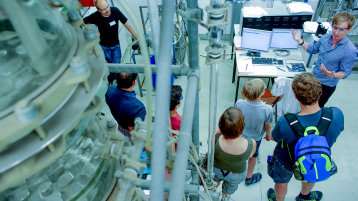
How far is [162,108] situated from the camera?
637 mm

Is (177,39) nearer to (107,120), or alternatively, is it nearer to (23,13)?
(107,120)

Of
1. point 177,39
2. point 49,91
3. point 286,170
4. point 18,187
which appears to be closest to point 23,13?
point 49,91

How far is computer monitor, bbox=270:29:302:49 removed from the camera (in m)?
3.55

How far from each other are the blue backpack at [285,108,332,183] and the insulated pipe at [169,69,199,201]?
1.13 m

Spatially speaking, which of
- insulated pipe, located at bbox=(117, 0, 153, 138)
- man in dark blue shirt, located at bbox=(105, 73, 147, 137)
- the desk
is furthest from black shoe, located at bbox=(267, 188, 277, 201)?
insulated pipe, located at bbox=(117, 0, 153, 138)

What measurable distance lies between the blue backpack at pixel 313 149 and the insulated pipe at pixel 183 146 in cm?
113

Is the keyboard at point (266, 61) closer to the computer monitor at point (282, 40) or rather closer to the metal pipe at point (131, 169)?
the computer monitor at point (282, 40)

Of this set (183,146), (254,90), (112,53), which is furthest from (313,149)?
(112,53)

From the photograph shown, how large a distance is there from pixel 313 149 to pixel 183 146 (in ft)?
4.41

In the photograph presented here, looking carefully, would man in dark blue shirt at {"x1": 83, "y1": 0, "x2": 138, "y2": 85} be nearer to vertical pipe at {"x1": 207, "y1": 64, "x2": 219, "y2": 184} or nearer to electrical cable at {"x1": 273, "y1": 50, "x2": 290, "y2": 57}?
electrical cable at {"x1": 273, "y1": 50, "x2": 290, "y2": 57}

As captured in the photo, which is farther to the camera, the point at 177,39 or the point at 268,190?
the point at 177,39

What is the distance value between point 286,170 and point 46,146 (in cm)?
215

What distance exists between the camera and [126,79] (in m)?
2.22

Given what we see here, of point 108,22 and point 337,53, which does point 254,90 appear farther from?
point 108,22
